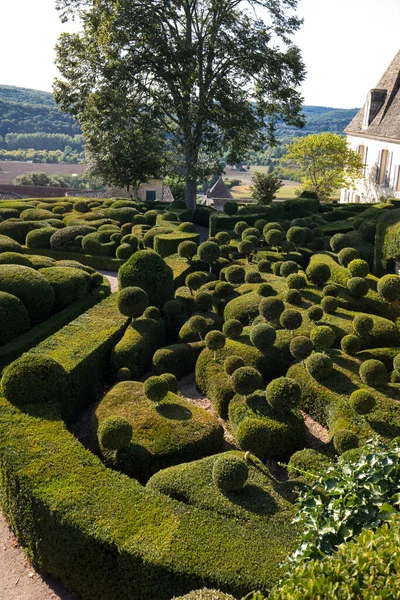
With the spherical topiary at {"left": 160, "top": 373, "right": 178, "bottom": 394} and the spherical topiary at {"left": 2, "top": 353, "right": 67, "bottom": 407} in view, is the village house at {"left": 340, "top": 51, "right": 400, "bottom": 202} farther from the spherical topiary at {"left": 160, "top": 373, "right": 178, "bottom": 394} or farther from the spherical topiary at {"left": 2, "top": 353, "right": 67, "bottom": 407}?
the spherical topiary at {"left": 2, "top": 353, "right": 67, "bottom": 407}

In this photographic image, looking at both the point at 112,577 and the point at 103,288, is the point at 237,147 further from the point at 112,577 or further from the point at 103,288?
the point at 112,577

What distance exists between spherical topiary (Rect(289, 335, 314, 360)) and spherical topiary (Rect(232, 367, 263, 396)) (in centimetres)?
162

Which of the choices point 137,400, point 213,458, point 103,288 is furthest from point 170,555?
point 103,288

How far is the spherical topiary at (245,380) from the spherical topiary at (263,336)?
6.17 ft

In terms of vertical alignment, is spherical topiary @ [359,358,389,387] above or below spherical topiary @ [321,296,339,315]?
below

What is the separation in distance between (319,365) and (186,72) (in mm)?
24274

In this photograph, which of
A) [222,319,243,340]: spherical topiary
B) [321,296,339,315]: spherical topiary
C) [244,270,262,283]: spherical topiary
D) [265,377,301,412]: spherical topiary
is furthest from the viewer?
[244,270,262,283]: spherical topiary

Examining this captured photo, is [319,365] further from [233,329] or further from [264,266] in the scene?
[264,266]

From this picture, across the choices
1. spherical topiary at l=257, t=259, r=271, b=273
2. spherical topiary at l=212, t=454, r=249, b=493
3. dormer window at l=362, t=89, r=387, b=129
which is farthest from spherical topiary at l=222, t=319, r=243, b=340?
dormer window at l=362, t=89, r=387, b=129

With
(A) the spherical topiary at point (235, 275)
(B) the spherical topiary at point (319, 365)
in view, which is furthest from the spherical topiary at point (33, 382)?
(A) the spherical topiary at point (235, 275)

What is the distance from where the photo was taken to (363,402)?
1005 cm

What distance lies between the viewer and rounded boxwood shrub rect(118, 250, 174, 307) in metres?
16.5

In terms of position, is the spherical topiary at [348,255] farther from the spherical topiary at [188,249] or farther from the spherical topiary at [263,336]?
the spherical topiary at [188,249]

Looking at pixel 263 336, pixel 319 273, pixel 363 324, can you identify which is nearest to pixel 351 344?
pixel 363 324
